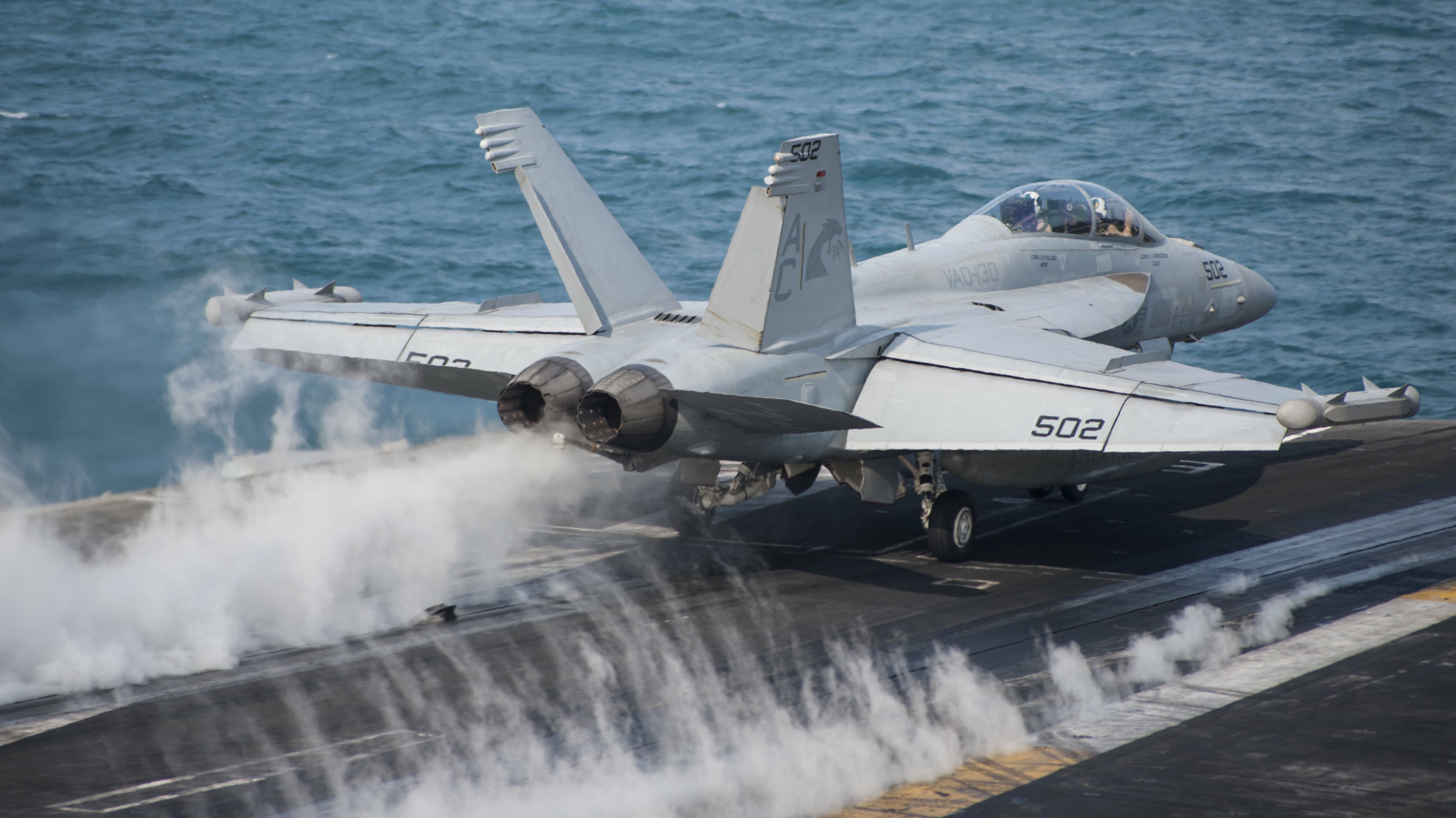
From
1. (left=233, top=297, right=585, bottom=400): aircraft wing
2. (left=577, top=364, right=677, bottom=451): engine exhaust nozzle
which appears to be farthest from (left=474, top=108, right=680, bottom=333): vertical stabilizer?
(left=577, top=364, right=677, bottom=451): engine exhaust nozzle

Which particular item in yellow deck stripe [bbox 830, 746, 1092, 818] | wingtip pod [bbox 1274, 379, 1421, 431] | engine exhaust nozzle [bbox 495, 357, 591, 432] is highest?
engine exhaust nozzle [bbox 495, 357, 591, 432]

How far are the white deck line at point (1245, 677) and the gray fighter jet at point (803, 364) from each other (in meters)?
1.95

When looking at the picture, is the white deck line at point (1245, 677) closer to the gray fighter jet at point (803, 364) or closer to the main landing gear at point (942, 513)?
the gray fighter jet at point (803, 364)

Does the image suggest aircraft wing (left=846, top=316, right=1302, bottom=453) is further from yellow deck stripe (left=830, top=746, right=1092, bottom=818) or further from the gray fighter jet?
yellow deck stripe (left=830, top=746, right=1092, bottom=818)

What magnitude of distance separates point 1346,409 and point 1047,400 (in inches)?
114

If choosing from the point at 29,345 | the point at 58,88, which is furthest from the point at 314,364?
the point at 58,88

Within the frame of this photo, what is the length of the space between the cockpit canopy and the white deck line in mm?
7504

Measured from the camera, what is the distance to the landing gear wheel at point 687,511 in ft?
52.3

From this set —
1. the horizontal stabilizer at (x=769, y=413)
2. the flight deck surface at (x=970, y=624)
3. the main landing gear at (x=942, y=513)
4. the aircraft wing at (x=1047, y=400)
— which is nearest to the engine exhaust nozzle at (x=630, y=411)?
the horizontal stabilizer at (x=769, y=413)

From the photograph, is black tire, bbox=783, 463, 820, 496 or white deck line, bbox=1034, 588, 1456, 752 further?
black tire, bbox=783, 463, 820, 496

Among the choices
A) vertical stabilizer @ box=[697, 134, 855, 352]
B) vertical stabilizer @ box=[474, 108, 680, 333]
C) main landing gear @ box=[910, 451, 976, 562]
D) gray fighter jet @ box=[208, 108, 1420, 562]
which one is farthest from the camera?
main landing gear @ box=[910, 451, 976, 562]

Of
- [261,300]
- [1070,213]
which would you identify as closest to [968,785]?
[1070,213]

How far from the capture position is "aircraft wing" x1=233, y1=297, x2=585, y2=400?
1513 cm

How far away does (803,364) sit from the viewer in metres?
13.2
